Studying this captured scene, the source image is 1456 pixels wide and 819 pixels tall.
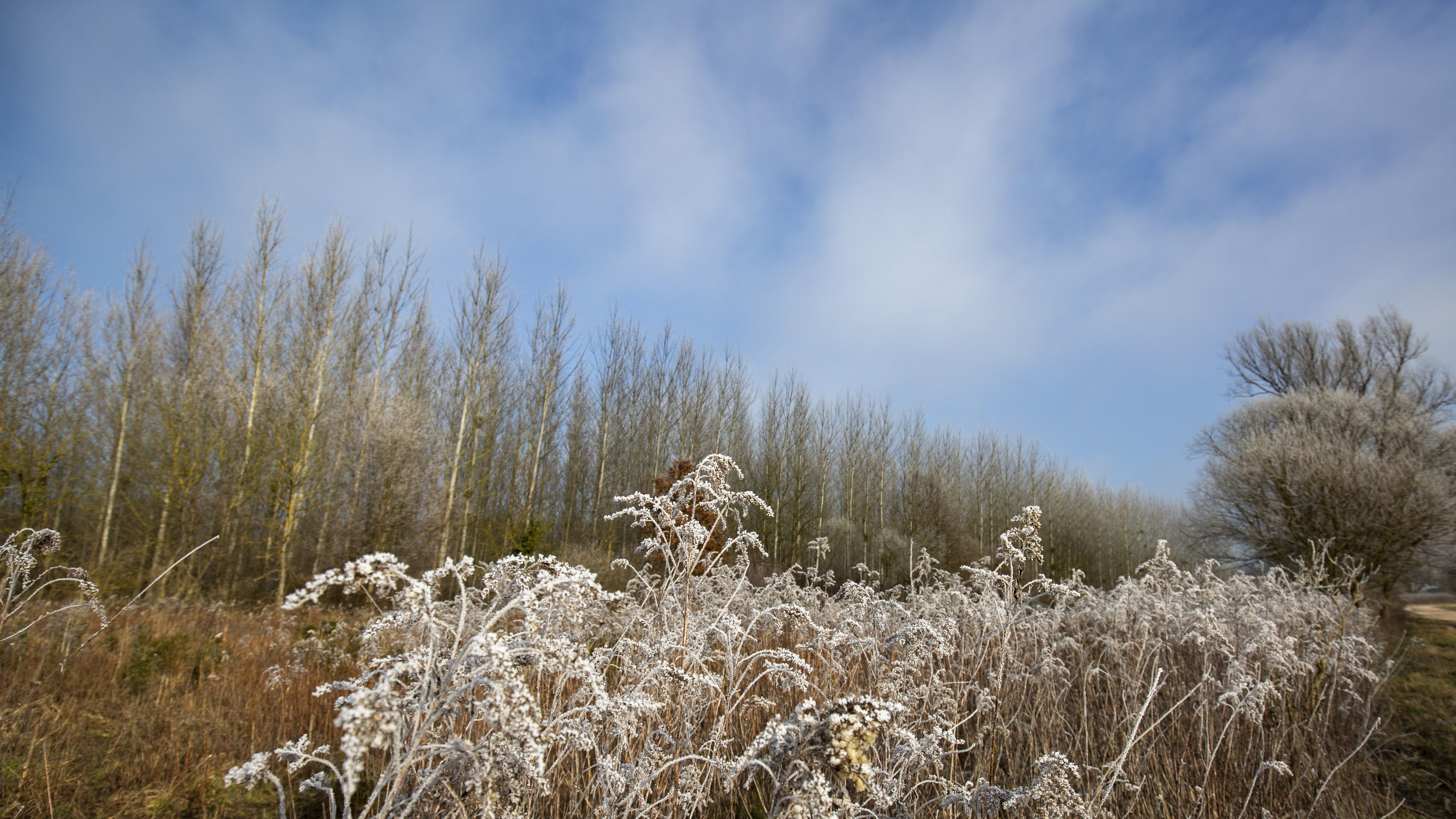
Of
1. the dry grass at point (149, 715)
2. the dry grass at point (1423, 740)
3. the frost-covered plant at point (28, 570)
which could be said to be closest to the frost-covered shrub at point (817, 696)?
the dry grass at point (1423, 740)

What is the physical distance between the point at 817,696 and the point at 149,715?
4708 mm

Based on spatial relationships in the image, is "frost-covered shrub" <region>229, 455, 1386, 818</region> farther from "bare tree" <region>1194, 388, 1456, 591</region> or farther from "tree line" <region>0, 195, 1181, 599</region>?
"bare tree" <region>1194, 388, 1456, 591</region>

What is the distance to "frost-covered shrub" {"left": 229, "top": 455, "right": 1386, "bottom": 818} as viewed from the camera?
1192mm

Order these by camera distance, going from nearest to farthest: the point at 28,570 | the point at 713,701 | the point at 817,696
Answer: the point at 713,701 → the point at 28,570 → the point at 817,696

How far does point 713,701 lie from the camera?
2.49 metres

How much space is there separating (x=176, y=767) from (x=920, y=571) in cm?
557

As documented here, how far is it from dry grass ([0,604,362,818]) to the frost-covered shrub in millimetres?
460

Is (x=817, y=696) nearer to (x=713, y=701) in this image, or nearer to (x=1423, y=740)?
(x=713, y=701)

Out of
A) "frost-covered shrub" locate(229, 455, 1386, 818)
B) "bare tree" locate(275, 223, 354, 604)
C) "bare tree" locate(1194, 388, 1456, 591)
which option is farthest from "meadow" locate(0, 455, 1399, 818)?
"bare tree" locate(1194, 388, 1456, 591)

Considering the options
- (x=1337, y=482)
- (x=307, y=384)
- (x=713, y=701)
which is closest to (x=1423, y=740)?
(x=713, y=701)

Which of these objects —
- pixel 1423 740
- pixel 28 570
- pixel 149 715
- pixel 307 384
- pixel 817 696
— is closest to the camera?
pixel 28 570

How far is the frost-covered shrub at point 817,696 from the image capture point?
1.19m

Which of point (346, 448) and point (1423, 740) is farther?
point (346, 448)

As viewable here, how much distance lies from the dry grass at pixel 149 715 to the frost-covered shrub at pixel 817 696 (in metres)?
0.46
